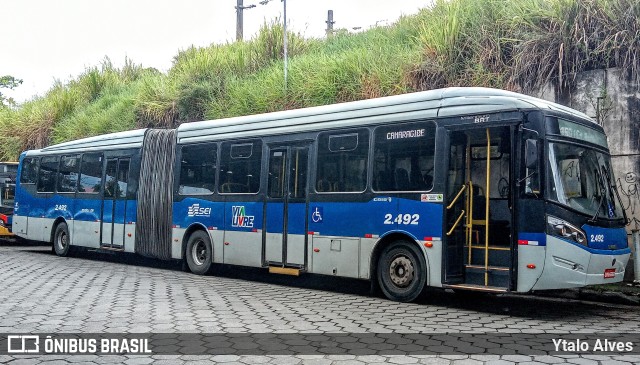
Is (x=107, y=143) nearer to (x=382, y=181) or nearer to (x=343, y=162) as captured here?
(x=343, y=162)

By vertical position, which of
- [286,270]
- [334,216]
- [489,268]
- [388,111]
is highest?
[388,111]

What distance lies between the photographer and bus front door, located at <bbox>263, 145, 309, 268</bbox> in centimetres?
1209

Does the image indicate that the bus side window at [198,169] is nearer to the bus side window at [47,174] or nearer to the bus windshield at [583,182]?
the bus side window at [47,174]

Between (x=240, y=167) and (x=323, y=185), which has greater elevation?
(x=240, y=167)

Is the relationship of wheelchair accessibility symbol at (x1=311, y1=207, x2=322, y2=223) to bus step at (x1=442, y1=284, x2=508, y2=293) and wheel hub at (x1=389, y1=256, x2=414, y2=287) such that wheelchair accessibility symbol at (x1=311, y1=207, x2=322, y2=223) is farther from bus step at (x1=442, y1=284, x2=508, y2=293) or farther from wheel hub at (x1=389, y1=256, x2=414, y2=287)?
bus step at (x1=442, y1=284, x2=508, y2=293)

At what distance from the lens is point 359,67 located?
61.6 feet

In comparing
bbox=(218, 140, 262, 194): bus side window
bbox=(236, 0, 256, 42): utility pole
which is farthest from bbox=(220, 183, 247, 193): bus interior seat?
bbox=(236, 0, 256, 42): utility pole

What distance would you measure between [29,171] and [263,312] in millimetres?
13798

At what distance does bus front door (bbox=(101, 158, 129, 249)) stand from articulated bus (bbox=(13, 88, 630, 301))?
3.31 feet

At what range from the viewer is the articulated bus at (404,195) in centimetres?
903

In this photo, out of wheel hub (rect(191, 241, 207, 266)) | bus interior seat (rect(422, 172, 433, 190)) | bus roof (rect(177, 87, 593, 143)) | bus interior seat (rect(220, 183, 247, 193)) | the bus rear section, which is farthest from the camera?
the bus rear section

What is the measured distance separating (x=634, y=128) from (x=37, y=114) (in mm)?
26379

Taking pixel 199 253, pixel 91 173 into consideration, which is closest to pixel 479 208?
pixel 199 253

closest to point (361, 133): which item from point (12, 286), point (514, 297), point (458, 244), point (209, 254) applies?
point (458, 244)
